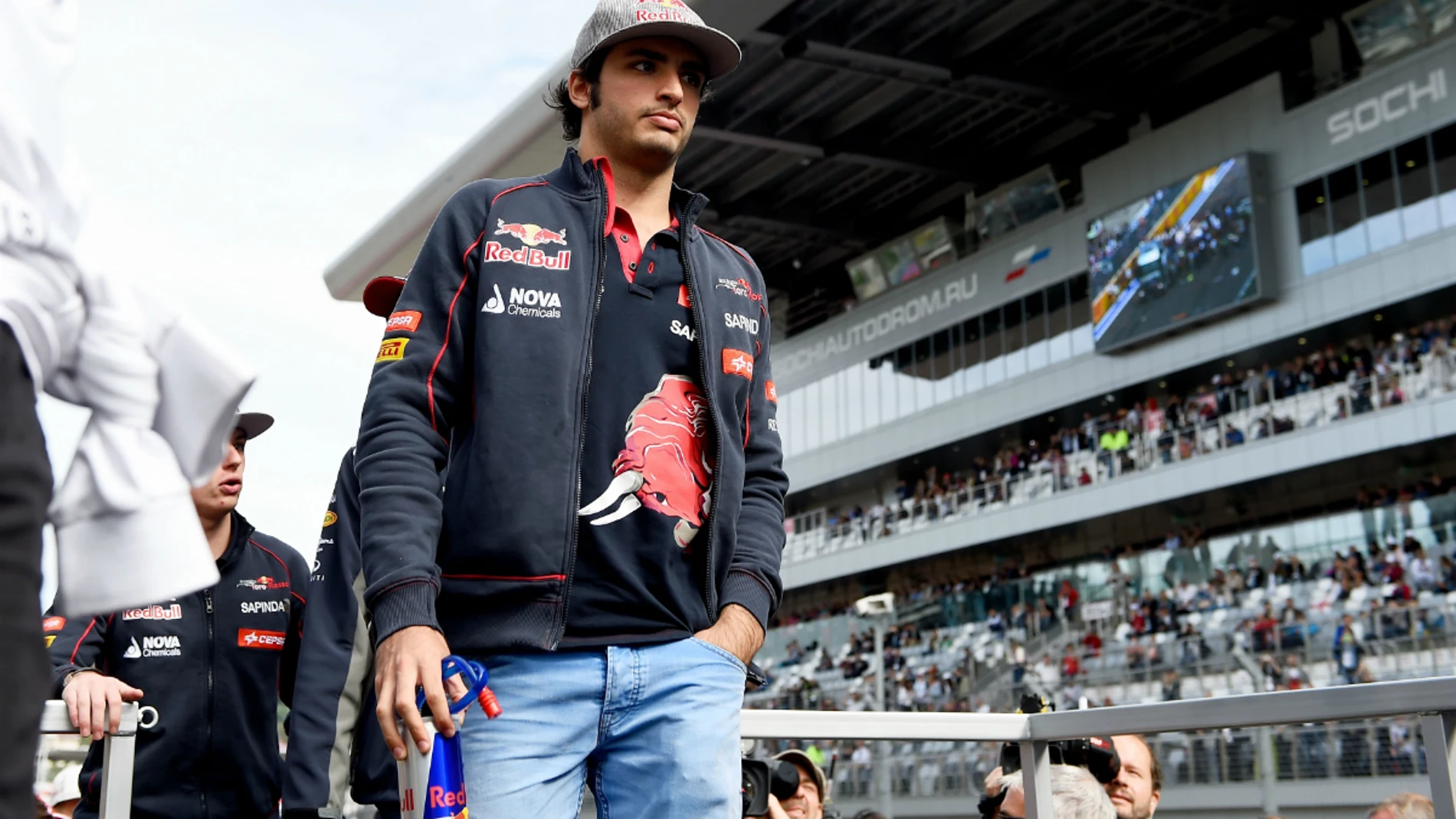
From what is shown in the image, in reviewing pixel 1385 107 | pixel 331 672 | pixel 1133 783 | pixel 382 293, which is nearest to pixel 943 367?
pixel 1385 107

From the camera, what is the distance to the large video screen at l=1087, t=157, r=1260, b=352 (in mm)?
25641

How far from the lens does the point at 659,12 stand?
2.09 m

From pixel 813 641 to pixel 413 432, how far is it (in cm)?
3023

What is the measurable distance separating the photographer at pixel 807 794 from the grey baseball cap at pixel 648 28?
108 inches

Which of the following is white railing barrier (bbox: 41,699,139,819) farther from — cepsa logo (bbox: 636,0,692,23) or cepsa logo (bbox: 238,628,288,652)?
cepsa logo (bbox: 636,0,692,23)

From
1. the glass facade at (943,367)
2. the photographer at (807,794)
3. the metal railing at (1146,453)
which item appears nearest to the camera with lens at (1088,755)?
the photographer at (807,794)

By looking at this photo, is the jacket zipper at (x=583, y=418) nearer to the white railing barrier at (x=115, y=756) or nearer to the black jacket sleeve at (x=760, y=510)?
the black jacket sleeve at (x=760, y=510)

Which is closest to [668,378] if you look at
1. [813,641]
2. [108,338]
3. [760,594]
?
[760,594]

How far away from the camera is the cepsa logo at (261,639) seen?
133 inches

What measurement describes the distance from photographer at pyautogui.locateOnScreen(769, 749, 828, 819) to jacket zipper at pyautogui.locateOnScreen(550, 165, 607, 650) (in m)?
2.66

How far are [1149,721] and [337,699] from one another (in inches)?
59.8

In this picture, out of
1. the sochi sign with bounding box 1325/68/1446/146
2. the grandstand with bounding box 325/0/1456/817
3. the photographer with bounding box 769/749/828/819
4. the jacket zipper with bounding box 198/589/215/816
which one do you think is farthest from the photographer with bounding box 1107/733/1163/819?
the sochi sign with bounding box 1325/68/1446/146

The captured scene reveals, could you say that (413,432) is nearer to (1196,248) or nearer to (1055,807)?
(1055,807)

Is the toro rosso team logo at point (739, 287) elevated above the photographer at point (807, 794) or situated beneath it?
elevated above
